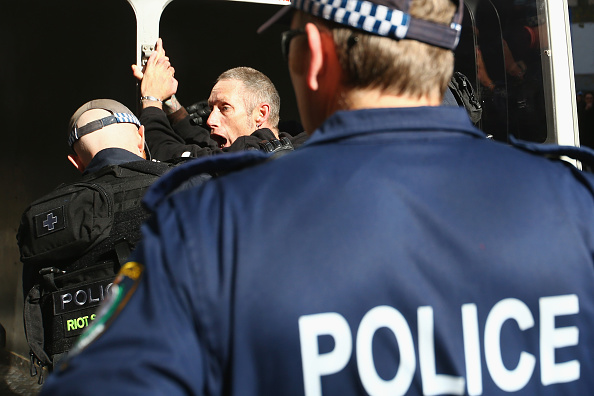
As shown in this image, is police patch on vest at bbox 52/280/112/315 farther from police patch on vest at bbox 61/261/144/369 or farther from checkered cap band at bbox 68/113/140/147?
police patch on vest at bbox 61/261/144/369

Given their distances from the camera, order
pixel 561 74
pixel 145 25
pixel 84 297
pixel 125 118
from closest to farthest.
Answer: pixel 84 297 < pixel 125 118 < pixel 145 25 < pixel 561 74

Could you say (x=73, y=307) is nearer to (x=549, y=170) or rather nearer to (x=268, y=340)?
(x=268, y=340)

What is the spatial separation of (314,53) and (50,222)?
1.40 metres

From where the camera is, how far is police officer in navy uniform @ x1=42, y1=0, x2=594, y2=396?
0.68m

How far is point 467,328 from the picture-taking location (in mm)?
737

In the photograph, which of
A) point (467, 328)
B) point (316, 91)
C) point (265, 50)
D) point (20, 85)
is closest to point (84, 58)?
point (20, 85)

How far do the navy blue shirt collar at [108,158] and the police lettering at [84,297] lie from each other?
0.43 metres

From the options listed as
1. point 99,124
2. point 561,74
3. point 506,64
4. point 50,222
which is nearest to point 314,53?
point 50,222

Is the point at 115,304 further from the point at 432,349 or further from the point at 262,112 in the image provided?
the point at 262,112

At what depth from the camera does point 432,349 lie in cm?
73

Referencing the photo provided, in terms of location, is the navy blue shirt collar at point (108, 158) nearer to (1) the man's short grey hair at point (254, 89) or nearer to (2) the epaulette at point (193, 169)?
(1) the man's short grey hair at point (254, 89)

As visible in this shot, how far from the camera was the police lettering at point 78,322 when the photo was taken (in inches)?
77.9

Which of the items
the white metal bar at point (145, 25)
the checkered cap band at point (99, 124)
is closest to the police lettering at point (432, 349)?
the checkered cap band at point (99, 124)

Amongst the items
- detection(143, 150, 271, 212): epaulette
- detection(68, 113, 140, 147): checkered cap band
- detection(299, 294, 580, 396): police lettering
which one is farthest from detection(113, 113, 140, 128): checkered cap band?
detection(299, 294, 580, 396): police lettering
